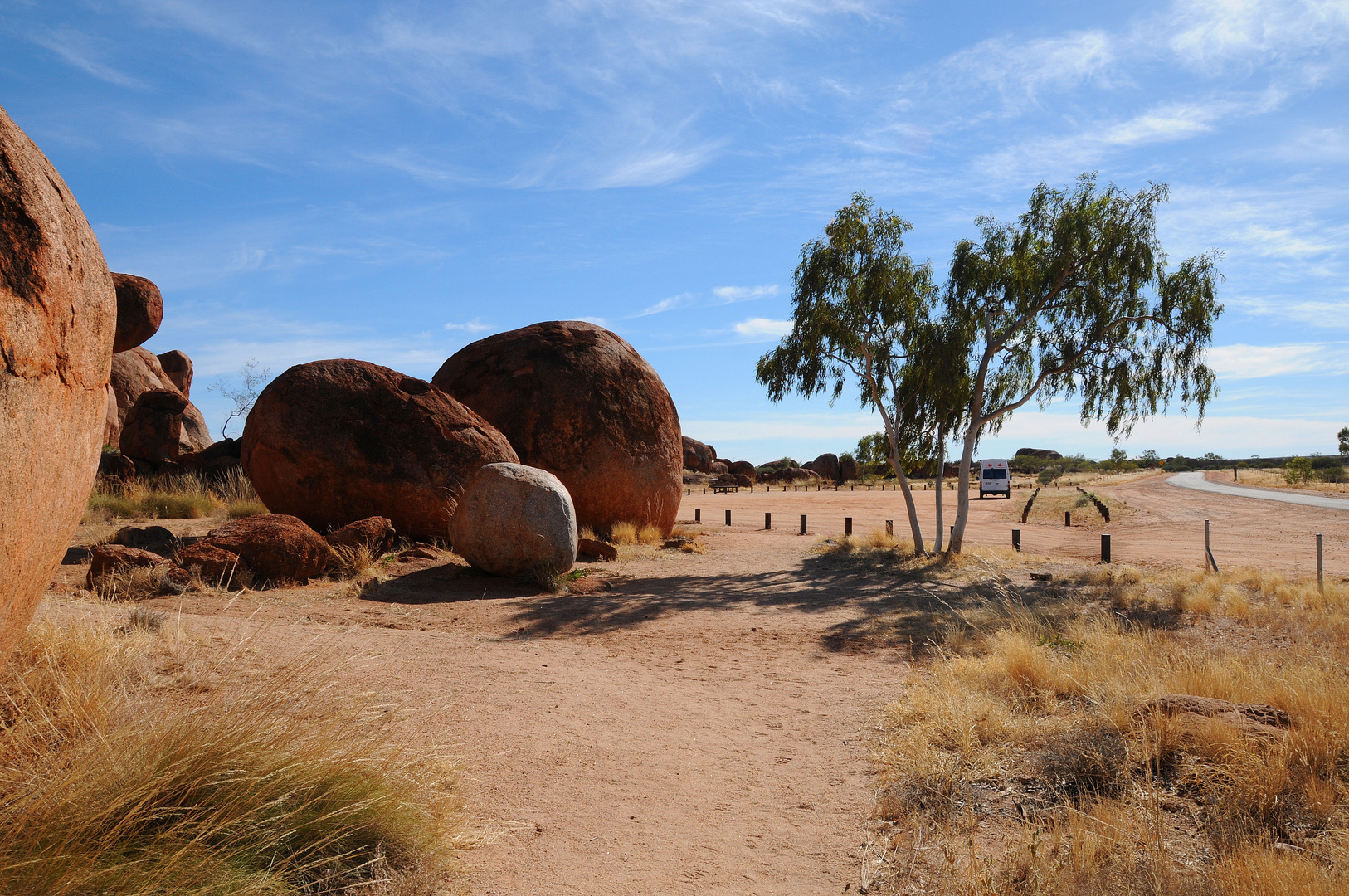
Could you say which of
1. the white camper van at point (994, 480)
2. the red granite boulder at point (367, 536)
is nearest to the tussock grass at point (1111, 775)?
the red granite boulder at point (367, 536)

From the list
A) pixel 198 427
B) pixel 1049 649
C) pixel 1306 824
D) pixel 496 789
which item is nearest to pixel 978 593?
pixel 1049 649

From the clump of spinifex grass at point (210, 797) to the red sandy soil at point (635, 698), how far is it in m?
0.43

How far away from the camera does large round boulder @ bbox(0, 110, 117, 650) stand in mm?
3236

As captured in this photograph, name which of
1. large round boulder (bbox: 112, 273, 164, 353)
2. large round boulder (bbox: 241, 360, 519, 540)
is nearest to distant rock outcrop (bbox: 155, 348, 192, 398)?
large round boulder (bbox: 112, 273, 164, 353)

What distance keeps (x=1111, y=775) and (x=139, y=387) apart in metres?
32.4

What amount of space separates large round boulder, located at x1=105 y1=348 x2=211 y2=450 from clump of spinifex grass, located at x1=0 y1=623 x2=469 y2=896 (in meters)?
24.3

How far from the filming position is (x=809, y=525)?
955 inches

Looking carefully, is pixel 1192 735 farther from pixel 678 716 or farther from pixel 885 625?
pixel 885 625

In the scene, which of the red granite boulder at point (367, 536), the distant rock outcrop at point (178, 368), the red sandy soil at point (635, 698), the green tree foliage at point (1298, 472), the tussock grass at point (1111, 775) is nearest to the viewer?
the tussock grass at point (1111, 775)

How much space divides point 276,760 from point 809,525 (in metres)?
21.9

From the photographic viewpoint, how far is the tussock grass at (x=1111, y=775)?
11.2ft

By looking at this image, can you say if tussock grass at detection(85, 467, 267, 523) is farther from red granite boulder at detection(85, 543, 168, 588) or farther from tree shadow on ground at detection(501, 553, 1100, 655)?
tree shadow on ground at detection(501, 553, 1100, 655)

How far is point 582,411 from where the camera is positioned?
1580 centimetres

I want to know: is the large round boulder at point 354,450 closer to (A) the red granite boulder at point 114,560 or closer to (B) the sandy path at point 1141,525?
(A) the red granite boulder at point 114,560
